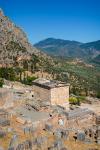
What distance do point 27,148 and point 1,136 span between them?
10.7 ft

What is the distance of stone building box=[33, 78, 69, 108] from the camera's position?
5362 cm

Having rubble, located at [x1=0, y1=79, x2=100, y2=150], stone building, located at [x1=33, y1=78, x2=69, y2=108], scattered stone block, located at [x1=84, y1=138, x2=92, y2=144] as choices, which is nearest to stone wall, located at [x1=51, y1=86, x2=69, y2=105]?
stone building, located at [x1=33, y1=78, x2=69, y2=108]

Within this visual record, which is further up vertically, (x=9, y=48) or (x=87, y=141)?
(x=9, y=48)

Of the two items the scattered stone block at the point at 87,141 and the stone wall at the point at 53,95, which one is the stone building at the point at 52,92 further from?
the scattered stone block at the point at 87,141

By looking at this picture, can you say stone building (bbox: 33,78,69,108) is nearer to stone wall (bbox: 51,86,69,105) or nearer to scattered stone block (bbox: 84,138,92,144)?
stone wall (bbox: 51,86,69,105)

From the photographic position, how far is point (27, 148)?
2027cm

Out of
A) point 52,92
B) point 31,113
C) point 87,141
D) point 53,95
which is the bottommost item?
point 87,141

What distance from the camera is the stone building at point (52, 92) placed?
176 feet

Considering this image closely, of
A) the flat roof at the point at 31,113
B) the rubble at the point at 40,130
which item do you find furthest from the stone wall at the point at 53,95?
the flat roof at the point at 31,113

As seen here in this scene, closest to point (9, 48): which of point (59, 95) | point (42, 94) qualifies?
point (42, 94)

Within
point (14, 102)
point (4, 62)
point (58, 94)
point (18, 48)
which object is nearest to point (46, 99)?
point (58, 94)

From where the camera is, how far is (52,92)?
53.6 metres

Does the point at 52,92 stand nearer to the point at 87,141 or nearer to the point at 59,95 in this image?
the point at 59,95

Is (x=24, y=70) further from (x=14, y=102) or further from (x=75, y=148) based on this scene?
(x=75, y=148)
